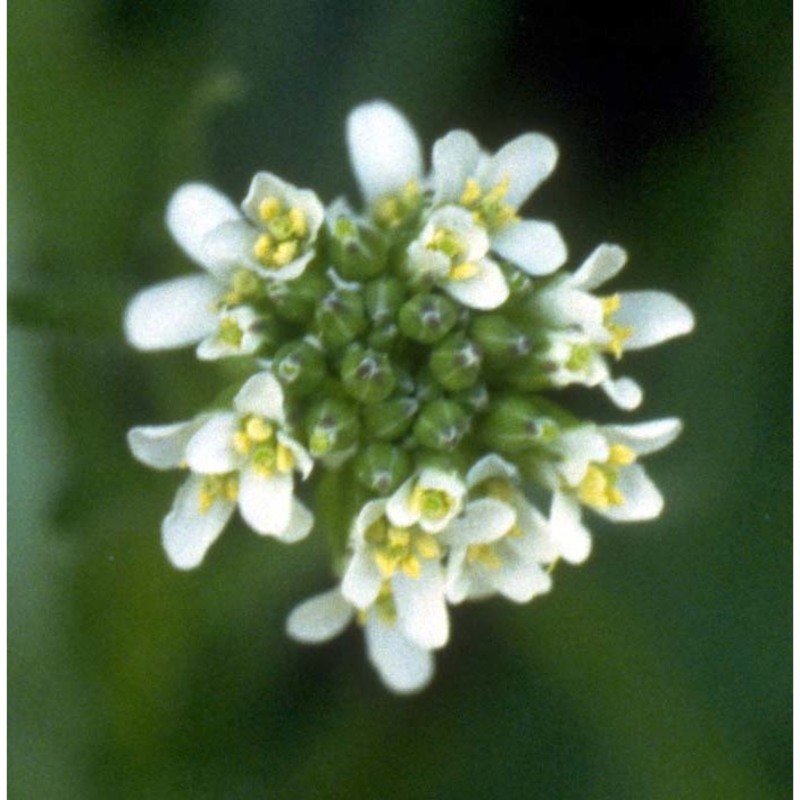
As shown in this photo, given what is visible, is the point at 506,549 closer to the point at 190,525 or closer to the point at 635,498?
the point at 635,498

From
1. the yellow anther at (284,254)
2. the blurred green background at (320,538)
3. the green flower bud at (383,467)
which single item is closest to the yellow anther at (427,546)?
the green flower bud at (383,467)

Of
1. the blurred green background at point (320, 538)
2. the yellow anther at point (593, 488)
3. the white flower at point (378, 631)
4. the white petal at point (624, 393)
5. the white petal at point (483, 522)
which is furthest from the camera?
the blurred green background at point (320, 538)

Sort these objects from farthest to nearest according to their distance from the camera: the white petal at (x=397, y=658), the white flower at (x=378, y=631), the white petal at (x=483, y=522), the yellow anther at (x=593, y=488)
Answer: the white petal at (x=397, y=658) → the white flower at (x=378, y=631) → the yellow anther at (x=593, y=488) → the white petal at (x=483, y=522)

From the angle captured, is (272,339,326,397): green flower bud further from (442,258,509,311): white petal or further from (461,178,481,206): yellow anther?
(461,178,481,206): yellow anther

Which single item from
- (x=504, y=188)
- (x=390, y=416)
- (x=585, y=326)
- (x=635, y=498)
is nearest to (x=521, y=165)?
(x=504, y=188)

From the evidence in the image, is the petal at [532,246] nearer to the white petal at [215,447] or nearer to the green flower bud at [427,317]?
the green flower bud at [427,317]

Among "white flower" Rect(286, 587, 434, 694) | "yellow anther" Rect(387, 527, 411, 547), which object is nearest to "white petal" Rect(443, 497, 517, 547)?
"yellow anther" Rect(387, 527, 411, 547)

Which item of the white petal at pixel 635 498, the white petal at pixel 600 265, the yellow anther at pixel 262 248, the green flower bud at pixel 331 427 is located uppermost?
the yellow anther at pixel 262 248
